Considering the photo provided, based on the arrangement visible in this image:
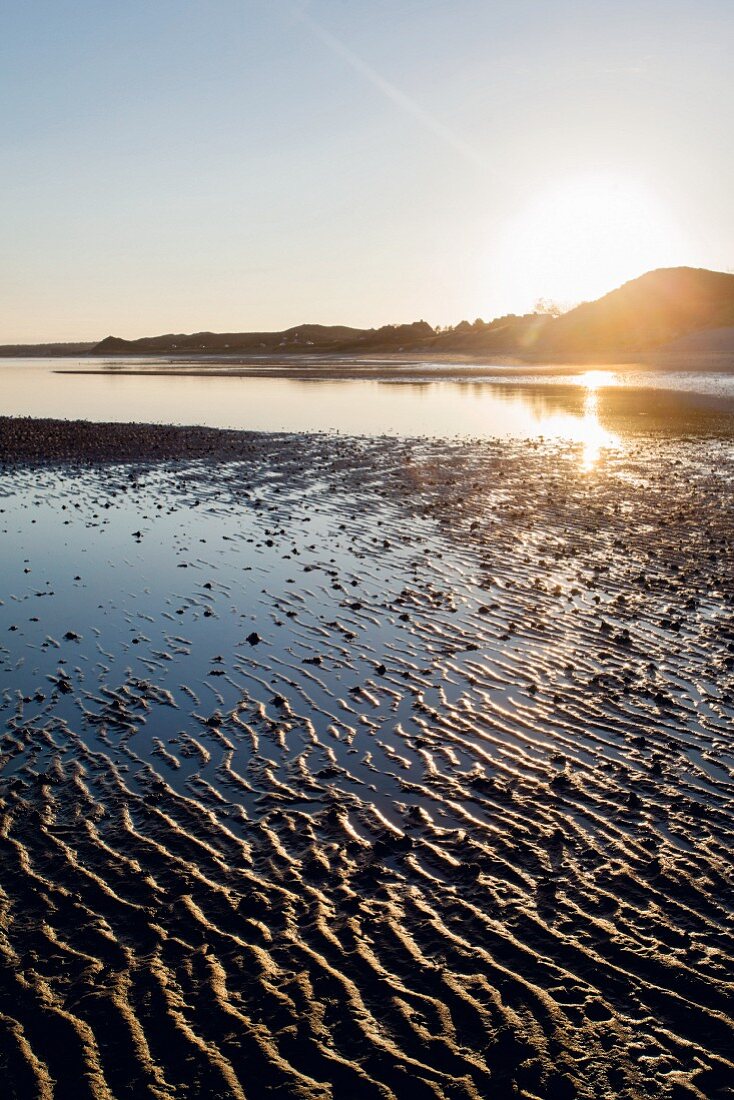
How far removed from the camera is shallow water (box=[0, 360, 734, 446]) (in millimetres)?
47125

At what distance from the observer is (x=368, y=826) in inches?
334

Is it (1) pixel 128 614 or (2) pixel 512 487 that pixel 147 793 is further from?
(2) pixel 512 487

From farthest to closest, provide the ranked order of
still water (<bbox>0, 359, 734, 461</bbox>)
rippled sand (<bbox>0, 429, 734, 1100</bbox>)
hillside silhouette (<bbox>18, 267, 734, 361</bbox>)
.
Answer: hillside silhouette (<bbox>18, 267, 734, 361</bbox>) → still water (<bbox>0, 359, 734, 461</bbox>) → rippled sand (<bbox>0, 429, 734, 1100</bbox>)

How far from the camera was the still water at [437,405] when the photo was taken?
4709cm

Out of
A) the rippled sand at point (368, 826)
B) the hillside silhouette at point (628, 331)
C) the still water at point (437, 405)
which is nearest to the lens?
the rippled sand at point (368, 826)

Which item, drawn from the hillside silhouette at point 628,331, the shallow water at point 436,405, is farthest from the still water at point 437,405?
the hillside silhouette at point 628,331

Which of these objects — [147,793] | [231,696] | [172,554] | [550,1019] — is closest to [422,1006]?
[550,1019]

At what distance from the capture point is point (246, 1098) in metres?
5.29

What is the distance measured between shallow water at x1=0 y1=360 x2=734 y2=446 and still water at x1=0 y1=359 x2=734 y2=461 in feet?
0.27

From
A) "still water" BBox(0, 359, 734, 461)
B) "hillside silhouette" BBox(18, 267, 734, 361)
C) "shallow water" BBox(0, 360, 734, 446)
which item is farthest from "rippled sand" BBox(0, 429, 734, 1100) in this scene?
"hillside silhouette" BBox(18, 267, 734, 361)

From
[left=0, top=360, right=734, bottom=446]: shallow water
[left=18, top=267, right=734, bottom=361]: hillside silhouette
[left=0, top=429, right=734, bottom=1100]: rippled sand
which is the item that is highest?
[left=18, top=267, right=734, bottom=361]: hillside silhouette

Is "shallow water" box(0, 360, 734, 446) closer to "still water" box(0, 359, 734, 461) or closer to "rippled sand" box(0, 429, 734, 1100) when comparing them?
"still water" box(0, 359, 734, 461)

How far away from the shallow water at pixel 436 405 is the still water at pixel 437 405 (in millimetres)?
82

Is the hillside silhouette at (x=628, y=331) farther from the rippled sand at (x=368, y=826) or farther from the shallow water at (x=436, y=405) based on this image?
the rippled sand at (x=368, y=826)
